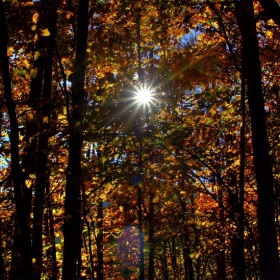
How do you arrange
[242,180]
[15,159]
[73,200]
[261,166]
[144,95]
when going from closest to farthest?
1. [15,159]
2. [144,95]
3. [73,200]
4. [261,166]
5. [242,180]

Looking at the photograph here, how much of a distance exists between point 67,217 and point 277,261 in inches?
103

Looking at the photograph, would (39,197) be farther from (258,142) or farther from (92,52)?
(258,142)

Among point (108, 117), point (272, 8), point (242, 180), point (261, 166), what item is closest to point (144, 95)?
point (108, 117)

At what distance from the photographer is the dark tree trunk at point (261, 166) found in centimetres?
349

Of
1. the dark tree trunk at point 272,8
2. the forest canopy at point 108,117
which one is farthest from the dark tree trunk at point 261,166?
the dark tree trunk at point 272,8

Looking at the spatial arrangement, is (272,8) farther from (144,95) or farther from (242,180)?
(242,180)

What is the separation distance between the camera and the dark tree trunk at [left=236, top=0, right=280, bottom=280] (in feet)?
11.4

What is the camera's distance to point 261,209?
3.63 m

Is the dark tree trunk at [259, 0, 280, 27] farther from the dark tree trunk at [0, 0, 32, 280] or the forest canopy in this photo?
the dark tree trunk at [0, 0, 32, 280]

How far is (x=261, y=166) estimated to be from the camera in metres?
3.67

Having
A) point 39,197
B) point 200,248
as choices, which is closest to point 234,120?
point 200,248

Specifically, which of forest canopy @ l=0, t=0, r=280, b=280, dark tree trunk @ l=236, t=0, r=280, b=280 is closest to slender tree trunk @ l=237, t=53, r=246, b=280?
forest canopy @ l=0, t=0, r=280, b=280

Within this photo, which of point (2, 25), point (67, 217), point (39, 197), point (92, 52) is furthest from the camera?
point (39, 197)

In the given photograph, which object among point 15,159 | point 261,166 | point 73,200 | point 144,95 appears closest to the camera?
point 15,159
